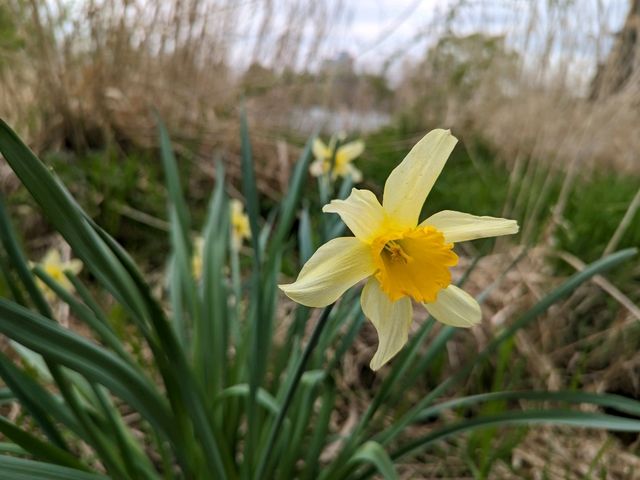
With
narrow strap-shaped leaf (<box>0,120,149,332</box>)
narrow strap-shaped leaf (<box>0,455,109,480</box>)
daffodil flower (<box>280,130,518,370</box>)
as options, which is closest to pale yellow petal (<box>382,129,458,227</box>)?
daffodil flower (<box>280,130,518,370</box>)

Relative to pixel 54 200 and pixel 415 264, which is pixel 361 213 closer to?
pixel 415 264

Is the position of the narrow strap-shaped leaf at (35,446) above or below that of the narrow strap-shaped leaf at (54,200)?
below

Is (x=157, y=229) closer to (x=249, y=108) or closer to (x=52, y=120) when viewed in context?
(x=52, y=120)

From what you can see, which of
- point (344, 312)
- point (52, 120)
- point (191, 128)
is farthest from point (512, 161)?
point (344, 312)

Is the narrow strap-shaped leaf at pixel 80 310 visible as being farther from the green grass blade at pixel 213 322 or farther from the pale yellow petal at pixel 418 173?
the pale yellow petal at pixel 418 173

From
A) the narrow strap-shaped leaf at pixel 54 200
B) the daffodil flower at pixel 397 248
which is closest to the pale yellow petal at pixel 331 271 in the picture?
the daffodil flower at pixel 397 248

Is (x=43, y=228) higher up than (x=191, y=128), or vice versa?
(x=191, y=128)

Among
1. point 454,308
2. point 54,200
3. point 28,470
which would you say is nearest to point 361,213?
point 454,308
